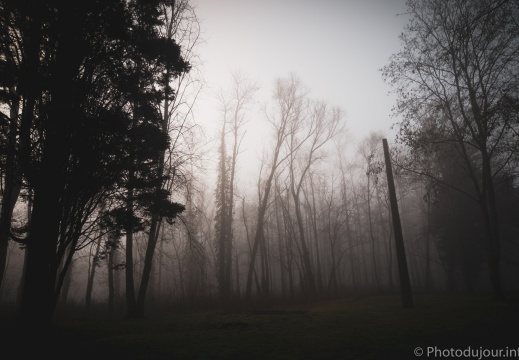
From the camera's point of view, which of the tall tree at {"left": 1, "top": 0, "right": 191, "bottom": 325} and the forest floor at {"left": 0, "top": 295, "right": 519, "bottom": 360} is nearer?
the forest floor at {"left": 0, "top": 295, "right": 519, "bottom": 360}

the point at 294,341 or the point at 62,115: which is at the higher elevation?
the point at 62,115

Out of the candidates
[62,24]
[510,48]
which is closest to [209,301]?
[62,24]

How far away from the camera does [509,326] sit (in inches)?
263

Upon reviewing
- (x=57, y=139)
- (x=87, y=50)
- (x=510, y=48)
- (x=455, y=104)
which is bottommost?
(x=57, y=139)

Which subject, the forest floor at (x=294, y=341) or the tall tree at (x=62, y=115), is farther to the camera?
the tall tree at (x=62, y=115)

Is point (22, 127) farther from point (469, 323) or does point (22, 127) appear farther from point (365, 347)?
point (469, 323)

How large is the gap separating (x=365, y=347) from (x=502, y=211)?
28859 millimetres

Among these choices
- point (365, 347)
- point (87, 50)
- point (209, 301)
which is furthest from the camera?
point (209, 301)

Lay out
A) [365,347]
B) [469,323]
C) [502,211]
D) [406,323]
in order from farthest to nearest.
Result: [502,211]
[406,323]
[469,323]
[365,347]

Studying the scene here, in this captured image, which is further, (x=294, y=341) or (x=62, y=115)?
(x=294, y=341)

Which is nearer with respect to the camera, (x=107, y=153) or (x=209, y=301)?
(x=107, y=153)

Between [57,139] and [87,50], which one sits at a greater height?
[87,50]

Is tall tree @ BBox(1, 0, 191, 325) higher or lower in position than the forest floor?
Answer: higher

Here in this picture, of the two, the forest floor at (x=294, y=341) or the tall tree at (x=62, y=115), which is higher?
the tall tree at (x=62, y=115)
